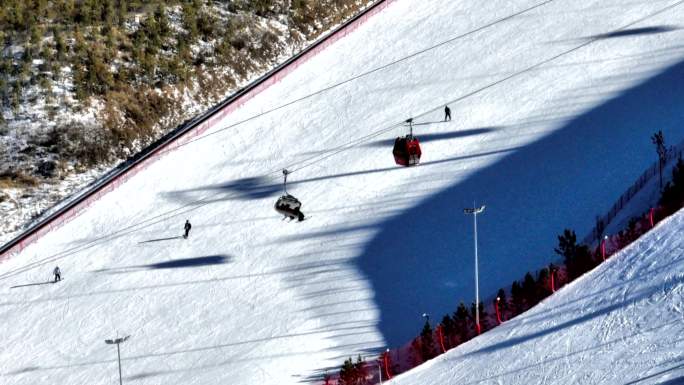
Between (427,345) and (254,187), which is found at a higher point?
(254,187)

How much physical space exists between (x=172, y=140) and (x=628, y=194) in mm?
16908

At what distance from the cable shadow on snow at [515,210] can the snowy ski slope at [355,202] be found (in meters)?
0.07

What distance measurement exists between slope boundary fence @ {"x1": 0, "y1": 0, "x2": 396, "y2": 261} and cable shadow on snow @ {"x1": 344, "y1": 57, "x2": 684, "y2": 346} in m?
8.71

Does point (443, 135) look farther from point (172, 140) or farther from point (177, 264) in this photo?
point (177, 264)

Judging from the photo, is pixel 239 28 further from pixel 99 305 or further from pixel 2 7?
pixel 99 305

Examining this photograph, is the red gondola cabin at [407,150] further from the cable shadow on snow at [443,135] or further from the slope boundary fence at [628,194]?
the slope boundary fence at [628,194]

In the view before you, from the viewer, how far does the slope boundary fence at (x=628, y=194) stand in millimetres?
41219

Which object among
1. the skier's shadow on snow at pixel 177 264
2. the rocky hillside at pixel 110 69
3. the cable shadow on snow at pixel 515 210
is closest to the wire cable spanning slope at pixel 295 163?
the skier's shadow on snow at pixel 177 264

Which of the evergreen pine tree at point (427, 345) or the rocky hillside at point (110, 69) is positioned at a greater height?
the rocky hillside at point (110, 69)

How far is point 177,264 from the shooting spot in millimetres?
44281

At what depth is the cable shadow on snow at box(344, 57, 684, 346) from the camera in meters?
40.9

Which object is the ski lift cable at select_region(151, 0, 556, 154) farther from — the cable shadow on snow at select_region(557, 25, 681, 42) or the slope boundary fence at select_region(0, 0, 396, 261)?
the cable shadow on snow at select_region(557, 25, 681, 42)

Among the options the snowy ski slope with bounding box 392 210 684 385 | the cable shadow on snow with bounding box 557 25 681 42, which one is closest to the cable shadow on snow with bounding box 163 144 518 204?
the cable shadow on snow with bounding box 557 25 681 42

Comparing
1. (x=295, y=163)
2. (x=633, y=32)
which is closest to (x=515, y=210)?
(x=295, y=163)
